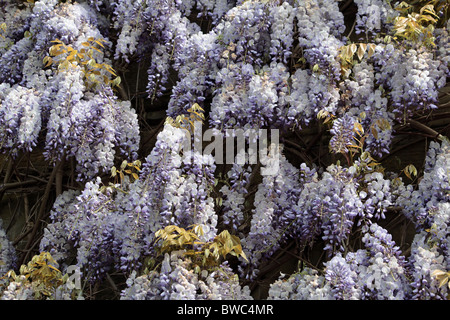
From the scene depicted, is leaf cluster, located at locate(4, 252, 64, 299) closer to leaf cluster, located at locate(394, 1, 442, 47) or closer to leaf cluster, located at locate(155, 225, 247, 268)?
leaf cluster, located at locate(155, 225, 247, 268)

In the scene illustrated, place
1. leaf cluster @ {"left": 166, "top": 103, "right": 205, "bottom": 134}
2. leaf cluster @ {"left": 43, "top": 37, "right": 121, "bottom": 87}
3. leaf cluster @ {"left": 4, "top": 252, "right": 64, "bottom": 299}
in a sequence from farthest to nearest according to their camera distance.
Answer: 1. leaf cluster @ {"left": 43, "top": 37, "right": 121, "bottom": 87}
2. leaf cluster @ {"left": 166, "top": 103, "right": 205, "bottom": 134}
3. leaf cluster @ {"left": 4, "top": 252, "right": 64, "bottom": 299}

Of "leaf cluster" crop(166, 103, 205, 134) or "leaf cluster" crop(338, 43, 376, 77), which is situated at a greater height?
"leaf cluster" crop(338, 43, 376, 77)

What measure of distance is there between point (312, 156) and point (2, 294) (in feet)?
5.27

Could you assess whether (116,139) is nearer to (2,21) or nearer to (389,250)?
(2,21)

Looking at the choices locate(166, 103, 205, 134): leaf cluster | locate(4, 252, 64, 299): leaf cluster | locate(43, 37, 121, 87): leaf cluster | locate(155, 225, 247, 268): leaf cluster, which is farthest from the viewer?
locate(43, 37, 121, 87): leaf cluster

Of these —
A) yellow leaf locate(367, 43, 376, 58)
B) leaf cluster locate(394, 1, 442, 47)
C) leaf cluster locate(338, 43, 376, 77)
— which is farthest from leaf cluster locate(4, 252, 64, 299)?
leaf cluster locate(394, 1, 442, 47)

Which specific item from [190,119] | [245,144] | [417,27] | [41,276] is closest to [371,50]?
[417,27]

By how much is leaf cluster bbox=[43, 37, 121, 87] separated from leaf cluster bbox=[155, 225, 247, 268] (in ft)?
3.16

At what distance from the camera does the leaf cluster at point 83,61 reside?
346 cm

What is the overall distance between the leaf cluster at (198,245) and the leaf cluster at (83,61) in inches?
38.0

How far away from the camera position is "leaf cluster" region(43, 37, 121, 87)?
3461 millimetres

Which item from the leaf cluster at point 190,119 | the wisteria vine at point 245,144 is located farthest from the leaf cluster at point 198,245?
the leaf cluster at point 190,119

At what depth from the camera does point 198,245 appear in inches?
117

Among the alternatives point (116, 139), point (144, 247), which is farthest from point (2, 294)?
point (116, 139)
